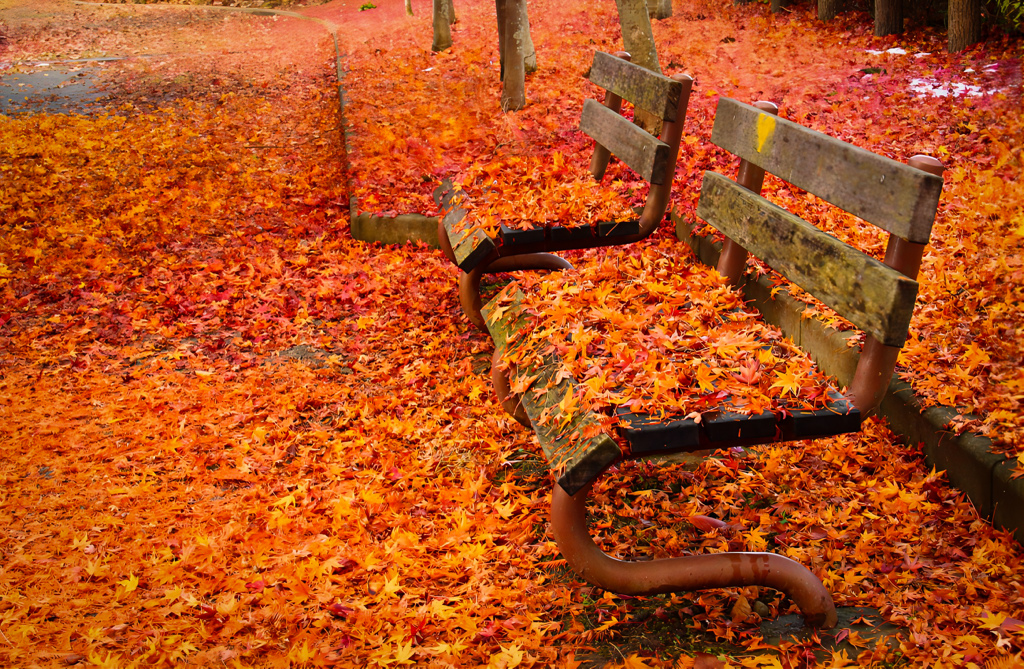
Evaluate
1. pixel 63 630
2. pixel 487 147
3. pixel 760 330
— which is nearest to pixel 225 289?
pixel 487 147

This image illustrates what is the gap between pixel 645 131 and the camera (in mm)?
3480

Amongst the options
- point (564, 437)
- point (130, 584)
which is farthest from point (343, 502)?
point (564, 437)

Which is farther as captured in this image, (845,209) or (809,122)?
(809,122)

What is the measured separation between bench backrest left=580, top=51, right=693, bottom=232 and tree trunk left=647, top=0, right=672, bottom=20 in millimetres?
7848

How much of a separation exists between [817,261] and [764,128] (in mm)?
629

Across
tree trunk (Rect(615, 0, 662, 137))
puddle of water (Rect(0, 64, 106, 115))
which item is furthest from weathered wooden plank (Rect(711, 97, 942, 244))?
puddle of water (Rect(0, 64, 106, 115))

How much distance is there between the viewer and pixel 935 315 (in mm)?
3184

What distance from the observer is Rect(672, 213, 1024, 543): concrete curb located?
2332 mm

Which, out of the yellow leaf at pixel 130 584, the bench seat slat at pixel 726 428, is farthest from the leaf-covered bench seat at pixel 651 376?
the yellow leaf at pixel 130 584

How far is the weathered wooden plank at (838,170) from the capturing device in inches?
75.8

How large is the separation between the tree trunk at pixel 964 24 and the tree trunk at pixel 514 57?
14.9 ft

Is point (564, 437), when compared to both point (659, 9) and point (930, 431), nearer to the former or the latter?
point (930, 431)

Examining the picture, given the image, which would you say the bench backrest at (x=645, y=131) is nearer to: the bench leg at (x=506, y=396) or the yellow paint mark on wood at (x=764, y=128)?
the yellow paint mark on wood at (x=764, y=128)

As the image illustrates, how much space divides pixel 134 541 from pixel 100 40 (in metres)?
15.1
